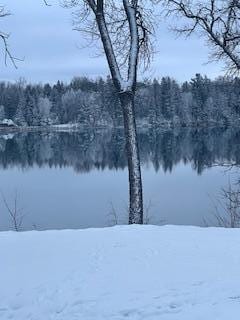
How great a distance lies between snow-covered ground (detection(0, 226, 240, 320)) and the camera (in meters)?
5.05

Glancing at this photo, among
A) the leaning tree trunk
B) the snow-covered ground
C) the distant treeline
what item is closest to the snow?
the distant treeline

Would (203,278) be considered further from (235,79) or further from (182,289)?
(235,79)

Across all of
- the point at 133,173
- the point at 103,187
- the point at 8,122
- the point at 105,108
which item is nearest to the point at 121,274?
the point at 133,173

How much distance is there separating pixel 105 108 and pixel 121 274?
7500 cm

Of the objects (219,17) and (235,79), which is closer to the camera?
(219,17)

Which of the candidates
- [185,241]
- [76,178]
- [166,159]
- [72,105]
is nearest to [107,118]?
[72,105]

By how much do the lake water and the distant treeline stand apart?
126 feet

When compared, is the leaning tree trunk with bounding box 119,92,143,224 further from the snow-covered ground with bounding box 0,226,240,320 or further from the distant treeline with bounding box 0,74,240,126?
the distant treeline with bounding box 0,74,240,126

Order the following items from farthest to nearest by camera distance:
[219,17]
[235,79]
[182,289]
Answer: [235,79] → [219,17] → [182,289]

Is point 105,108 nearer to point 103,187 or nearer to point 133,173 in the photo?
point 103,187

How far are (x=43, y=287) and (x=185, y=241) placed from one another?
2466mm

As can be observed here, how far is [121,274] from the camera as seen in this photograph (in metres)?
6.10

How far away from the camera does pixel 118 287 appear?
5.66 meters

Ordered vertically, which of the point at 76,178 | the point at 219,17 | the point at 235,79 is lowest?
the point at 76,178
